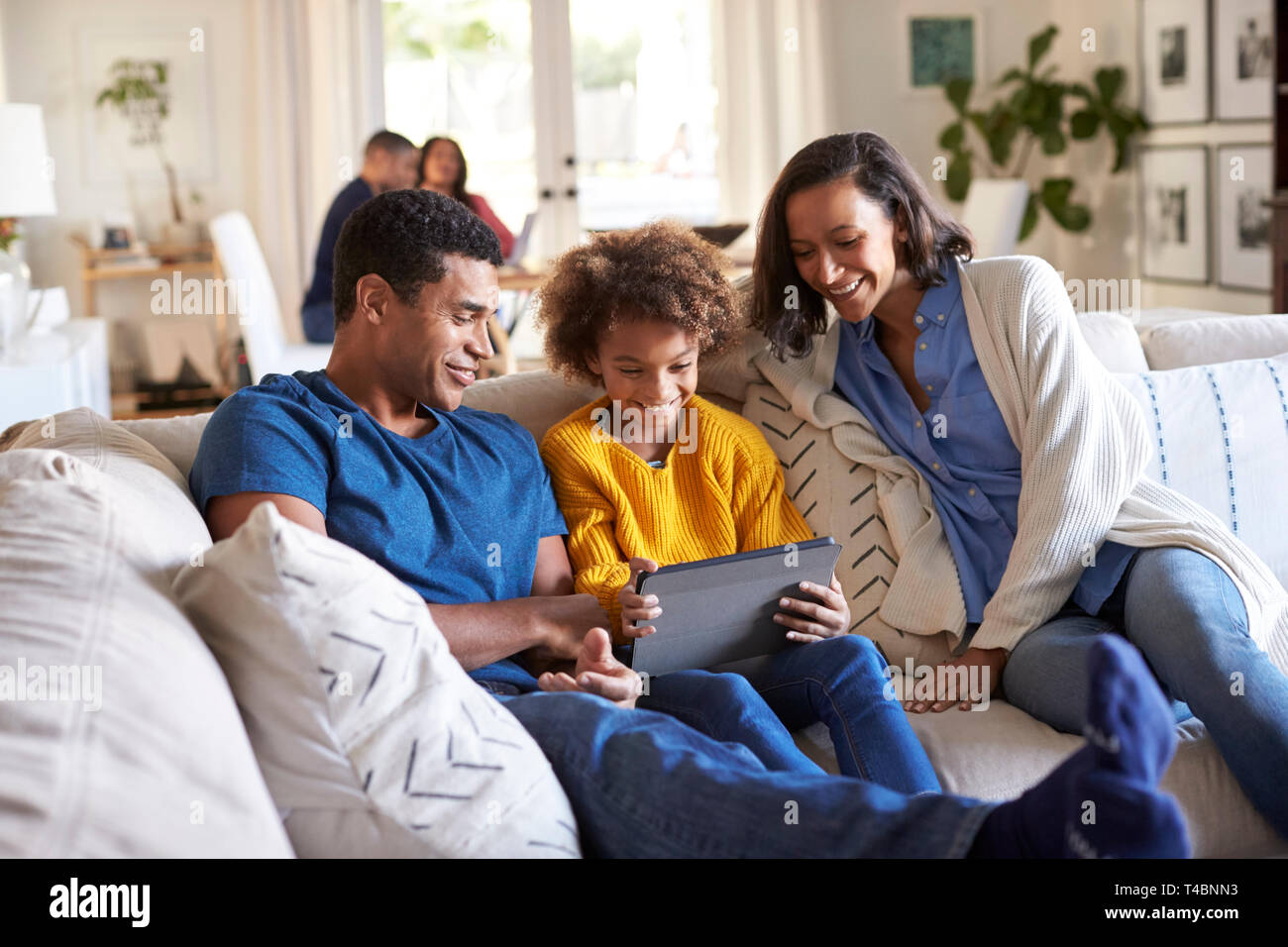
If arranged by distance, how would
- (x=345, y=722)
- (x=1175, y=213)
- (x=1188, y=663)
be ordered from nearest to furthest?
(x=345, y=722), (x=1188, y=663), (x=1175, y=213)

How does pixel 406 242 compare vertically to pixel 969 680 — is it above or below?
above

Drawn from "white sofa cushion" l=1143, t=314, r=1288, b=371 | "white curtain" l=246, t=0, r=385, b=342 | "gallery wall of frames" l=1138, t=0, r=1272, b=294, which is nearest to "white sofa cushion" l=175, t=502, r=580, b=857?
"white sofa cushion" l=1143, t=314, r=1288, b=371

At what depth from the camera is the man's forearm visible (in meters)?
1.56

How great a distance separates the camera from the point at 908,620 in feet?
6.17

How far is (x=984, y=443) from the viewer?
1.93m

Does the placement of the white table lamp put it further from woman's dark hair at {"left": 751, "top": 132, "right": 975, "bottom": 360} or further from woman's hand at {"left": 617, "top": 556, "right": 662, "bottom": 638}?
woman's hand at {"left": 617, "top": 556, "right": 662, "bottom": 638}

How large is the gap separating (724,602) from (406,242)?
63cm

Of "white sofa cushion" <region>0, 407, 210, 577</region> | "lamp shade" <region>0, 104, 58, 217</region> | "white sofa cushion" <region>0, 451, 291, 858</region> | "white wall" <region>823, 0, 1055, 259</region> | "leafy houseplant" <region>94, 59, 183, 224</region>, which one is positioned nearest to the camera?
"white sofa cushion" <region>0, 451, 291, 858</region>

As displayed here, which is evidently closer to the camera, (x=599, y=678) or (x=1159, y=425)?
(x=599, y=678)

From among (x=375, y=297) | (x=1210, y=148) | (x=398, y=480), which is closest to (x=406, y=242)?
(x=375, y=297)

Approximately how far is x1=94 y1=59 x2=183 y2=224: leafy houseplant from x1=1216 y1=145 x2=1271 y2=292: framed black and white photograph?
467cm

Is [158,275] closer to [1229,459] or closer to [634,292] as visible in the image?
[634,292]
